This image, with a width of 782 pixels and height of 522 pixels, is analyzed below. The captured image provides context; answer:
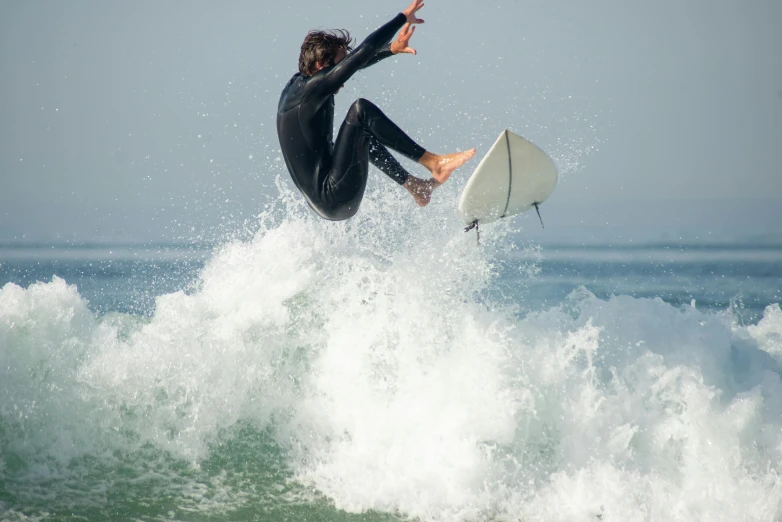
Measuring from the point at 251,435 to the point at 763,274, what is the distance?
13258mm

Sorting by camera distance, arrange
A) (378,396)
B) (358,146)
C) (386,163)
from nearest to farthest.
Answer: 1. (358,146)
2. (386,163)
3. (378,396)

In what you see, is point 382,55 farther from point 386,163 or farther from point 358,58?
point 386,163

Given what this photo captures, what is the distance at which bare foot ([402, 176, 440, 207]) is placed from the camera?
4642 mm

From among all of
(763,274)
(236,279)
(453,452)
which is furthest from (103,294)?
(763,274)

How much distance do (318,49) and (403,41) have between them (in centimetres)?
56

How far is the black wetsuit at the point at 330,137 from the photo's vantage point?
4199 millimetres

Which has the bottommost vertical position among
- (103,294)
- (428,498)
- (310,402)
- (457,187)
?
(428,498)

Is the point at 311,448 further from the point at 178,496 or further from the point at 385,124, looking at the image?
the point at 385,124

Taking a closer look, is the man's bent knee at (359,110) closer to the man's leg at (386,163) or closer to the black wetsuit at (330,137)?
the black wetsuit at (330,137)

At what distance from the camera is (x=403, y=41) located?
4316mm

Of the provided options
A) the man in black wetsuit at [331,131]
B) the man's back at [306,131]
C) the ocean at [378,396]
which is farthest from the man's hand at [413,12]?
the ocean at [378,396]

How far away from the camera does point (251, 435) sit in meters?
4.96

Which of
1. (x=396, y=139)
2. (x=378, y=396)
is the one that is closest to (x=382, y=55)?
(x=396, y=139)

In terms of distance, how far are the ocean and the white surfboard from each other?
387 mm
